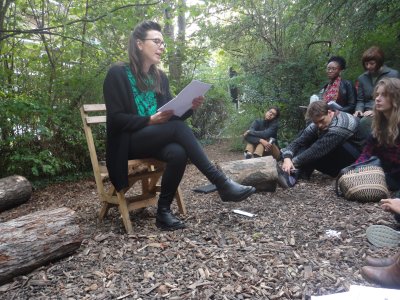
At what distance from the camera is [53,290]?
81.9 inches

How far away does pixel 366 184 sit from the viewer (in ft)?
10.9

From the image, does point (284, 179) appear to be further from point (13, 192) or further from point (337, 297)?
point (13, 192)

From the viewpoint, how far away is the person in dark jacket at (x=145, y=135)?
2.79 metres

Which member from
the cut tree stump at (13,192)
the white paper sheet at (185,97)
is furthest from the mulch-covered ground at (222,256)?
the cut tree stump at (13,192)

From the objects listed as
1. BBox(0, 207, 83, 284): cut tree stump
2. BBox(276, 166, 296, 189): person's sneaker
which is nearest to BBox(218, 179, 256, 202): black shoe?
BBox(0, 207, 83, 284): cut tree stump

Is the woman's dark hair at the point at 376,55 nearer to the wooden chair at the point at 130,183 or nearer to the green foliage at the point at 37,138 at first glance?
the wooden chair at the point at 130,183

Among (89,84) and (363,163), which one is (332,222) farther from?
(89,84)

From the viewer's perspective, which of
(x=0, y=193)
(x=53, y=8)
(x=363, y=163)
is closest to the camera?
(x=363, y=163)

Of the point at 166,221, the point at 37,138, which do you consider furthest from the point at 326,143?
the point at 37,138

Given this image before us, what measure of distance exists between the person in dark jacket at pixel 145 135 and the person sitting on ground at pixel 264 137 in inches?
114

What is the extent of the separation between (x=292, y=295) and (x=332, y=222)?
1.23 meters

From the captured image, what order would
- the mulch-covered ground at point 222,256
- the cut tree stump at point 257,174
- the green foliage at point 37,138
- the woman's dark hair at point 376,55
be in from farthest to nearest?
the green foliage at point 37,138, the woman's dark hair at point 376,55, the cut tree stump at point 257,174, the mulch-covered ground at point 222,256

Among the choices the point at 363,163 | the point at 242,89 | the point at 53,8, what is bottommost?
the point at 363,163

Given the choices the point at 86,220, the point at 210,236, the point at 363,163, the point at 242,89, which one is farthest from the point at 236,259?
the point at 242,89
